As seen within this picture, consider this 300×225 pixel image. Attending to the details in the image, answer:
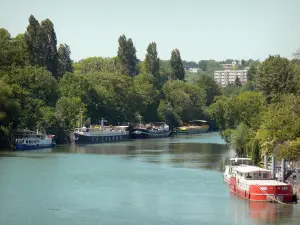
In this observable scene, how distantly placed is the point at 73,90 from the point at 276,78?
1835 inches

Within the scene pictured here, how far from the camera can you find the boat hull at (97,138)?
4382 inches

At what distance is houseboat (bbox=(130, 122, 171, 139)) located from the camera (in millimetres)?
129875

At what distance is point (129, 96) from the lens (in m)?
142

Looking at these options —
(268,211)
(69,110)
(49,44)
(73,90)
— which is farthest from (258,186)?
(49,44)

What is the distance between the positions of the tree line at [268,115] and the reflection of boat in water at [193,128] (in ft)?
140

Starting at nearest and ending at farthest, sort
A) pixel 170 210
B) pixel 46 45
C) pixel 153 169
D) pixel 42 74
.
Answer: pixel 170 210
pixel 153 169
pixel 42 74
pixel 46 45

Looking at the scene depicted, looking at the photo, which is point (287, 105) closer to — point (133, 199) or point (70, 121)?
point (133, 199)

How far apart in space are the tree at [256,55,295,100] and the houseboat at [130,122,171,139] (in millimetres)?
46184

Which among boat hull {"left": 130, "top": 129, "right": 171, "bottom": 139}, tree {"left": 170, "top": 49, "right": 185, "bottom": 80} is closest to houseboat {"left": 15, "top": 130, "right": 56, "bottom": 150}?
boat hull {"left": 130, "top": 129, "right": 171, "bottom": 139}

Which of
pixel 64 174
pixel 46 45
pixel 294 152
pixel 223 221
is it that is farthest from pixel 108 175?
pixel 46 45

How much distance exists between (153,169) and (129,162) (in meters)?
7.68

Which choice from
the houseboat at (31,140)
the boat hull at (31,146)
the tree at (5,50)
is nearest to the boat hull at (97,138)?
the houseboat at (31,140)

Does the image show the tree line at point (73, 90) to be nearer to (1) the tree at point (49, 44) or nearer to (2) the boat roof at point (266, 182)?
(1) the tree at point (49, 44)

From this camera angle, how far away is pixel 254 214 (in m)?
45.2
